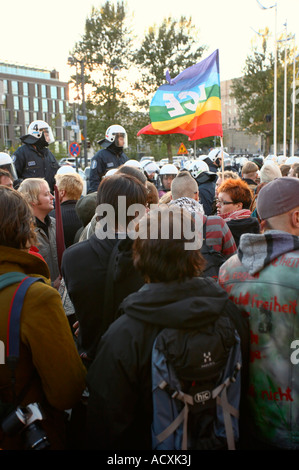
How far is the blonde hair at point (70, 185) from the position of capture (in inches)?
197

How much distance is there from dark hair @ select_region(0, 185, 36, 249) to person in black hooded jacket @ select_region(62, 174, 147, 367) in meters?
0.50

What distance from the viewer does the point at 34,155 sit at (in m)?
7.37

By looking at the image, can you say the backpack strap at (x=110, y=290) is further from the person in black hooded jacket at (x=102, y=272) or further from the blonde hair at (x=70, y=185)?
the blonde hair at (x=70, y=185)

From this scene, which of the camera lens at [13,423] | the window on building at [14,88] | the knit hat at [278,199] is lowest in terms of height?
the camera lens at [13,423]

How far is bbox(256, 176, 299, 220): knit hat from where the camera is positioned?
95.5 inches

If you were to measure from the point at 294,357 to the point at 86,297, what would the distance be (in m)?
1.26

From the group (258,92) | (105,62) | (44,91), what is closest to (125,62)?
(105,62)

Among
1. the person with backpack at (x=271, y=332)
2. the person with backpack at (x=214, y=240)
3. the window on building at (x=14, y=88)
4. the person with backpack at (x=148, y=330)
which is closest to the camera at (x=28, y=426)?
the person with backpack at (x=148, y=330)

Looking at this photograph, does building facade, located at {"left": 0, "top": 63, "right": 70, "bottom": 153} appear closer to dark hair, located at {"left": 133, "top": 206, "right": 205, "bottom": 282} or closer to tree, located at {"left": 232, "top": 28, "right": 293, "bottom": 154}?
tree, located at {"left": 232, "top": 28, "right": 293, "bottom": 154}

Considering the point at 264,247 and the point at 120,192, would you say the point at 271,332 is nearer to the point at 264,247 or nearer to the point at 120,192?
the point at 264,247

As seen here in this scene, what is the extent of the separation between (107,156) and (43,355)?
6218mm

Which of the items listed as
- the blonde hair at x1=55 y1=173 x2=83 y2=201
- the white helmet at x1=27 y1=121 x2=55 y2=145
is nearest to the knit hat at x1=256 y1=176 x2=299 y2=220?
the blonde hair at x1=55 y1=173 x2=83 y2=201

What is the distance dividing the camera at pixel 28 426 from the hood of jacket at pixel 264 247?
1254 mm
